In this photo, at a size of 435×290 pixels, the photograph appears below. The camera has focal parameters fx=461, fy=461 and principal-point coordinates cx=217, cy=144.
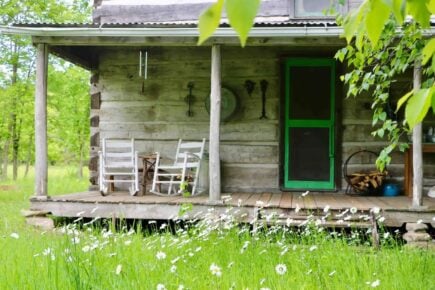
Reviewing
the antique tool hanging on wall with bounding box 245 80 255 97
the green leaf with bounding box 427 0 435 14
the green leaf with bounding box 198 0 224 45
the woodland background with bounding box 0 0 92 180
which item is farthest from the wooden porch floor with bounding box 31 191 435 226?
the woodland background with bounding box 0 0 92 180

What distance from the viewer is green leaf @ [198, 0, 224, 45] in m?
0.59

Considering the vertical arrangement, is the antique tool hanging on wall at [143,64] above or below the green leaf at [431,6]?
above

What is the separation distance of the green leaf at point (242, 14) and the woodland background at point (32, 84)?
12.9 metres

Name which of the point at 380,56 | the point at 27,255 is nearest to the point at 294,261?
the point at 380,56

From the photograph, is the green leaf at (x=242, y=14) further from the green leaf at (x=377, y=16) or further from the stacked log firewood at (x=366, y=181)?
the stacked log firewood at (x=366, y=181)

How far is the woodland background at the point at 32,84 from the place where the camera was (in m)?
12.6

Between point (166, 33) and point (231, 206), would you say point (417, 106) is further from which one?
point (166, 33)

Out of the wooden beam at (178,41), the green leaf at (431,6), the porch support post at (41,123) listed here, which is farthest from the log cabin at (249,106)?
the green leaf at (431,6)

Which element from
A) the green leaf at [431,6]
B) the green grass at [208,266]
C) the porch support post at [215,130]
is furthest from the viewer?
the porch support post at [215,130]

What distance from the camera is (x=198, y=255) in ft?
11.8

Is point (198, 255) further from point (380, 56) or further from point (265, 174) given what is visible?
point (265, 174)

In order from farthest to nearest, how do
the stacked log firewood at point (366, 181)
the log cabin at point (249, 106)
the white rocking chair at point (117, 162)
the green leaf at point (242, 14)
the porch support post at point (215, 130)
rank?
1. the log cabin at point (249, 106)
2. the stacked log firewood at point (366, 181)
3. the white rocking chair at point (117, 162)
4. the porch support post at point (215, 130)
5. the green leaf at point (242, 14)

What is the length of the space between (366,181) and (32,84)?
407 inches

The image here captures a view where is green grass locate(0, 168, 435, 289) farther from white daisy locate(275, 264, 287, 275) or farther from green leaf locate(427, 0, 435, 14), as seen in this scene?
green leaf locate(427, 0, 435, 14)
